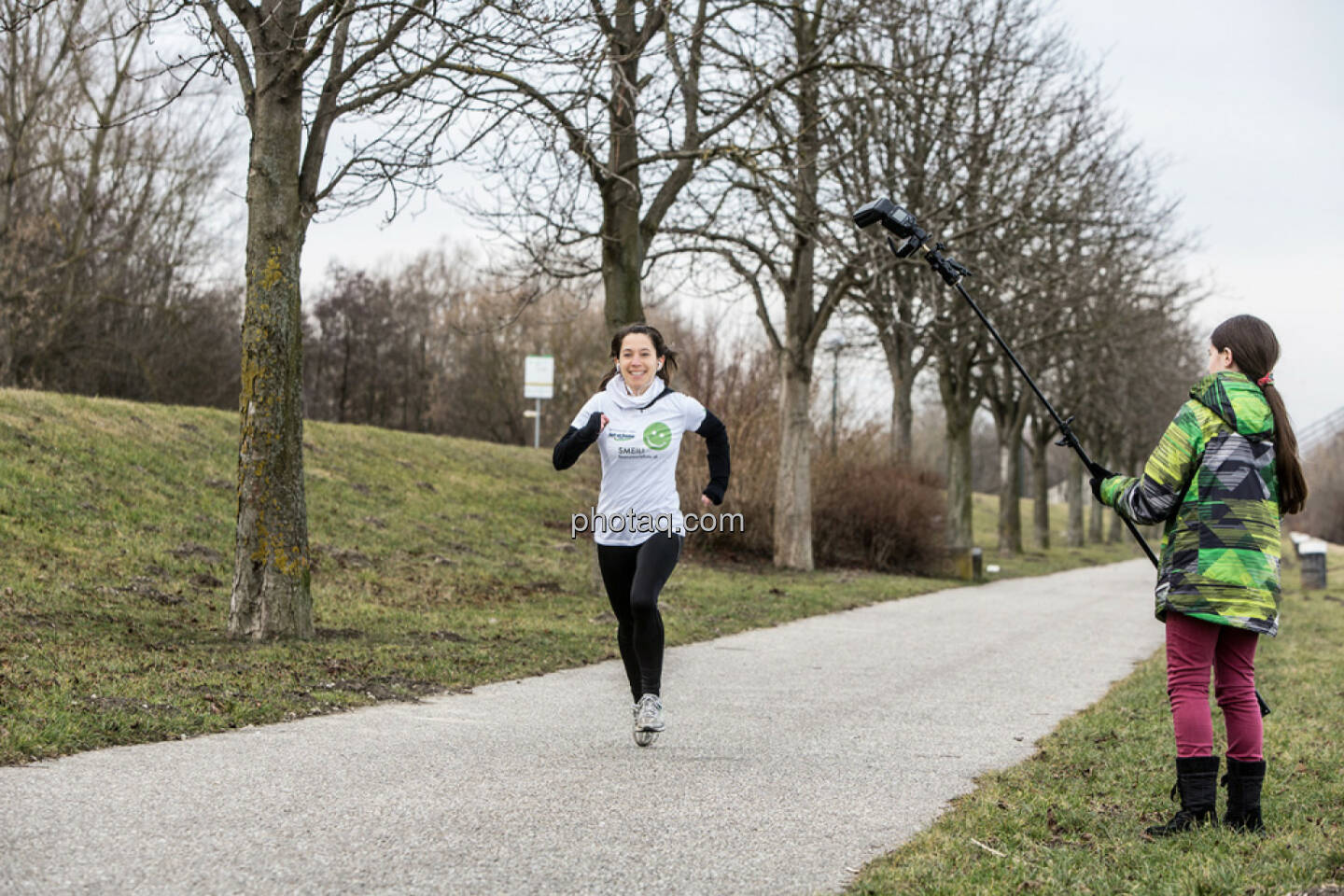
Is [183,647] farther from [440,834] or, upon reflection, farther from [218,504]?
[218,504]

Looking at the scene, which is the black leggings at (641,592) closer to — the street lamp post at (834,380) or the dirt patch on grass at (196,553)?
the dirt patch on grass at (196,553)

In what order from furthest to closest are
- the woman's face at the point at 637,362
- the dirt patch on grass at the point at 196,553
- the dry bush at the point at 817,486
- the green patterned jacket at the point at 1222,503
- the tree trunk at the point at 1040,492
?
the tree trunk at the point at 1040,492 < the dry bush at the point at 817,486 < the dirt patch on grass at the point at 196,553 < the woman's face at the point at 637,362 < the green patterned jacket at the point at 1222,503

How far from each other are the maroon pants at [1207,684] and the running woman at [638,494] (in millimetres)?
2400

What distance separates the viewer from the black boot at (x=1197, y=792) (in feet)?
15.7

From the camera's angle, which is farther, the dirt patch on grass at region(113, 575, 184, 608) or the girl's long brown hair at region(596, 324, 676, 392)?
the dirt patch on grass at region(113, 575, 184, 608)

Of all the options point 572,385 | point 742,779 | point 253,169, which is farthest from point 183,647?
point 572,385

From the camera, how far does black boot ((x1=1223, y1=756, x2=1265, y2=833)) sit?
4.79m

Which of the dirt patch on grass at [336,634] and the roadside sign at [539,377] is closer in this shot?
the dirt patch on grass at [336,634]

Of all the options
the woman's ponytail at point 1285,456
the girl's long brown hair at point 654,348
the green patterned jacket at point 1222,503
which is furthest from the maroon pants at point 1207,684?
the girl's long brown hair at point 654,348

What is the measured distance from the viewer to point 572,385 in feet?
149

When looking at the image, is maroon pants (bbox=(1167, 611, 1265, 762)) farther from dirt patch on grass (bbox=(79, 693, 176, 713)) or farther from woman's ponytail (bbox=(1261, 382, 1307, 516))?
dirt patch on grass (bbox=(79, 693, 176, 713))

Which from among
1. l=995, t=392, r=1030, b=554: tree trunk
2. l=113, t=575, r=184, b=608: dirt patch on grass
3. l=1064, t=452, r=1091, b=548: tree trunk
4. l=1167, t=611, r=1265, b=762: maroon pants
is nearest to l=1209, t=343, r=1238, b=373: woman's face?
l=1167, t=611, r=1265, b=762: maroon pants

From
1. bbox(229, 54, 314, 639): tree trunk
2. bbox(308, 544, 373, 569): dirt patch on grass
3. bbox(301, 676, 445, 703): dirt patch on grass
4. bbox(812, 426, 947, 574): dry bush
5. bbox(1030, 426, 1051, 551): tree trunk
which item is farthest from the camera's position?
bbox(1030, 426, 1051, 551): tree trunk

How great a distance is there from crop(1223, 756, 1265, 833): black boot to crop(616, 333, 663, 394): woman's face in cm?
318
